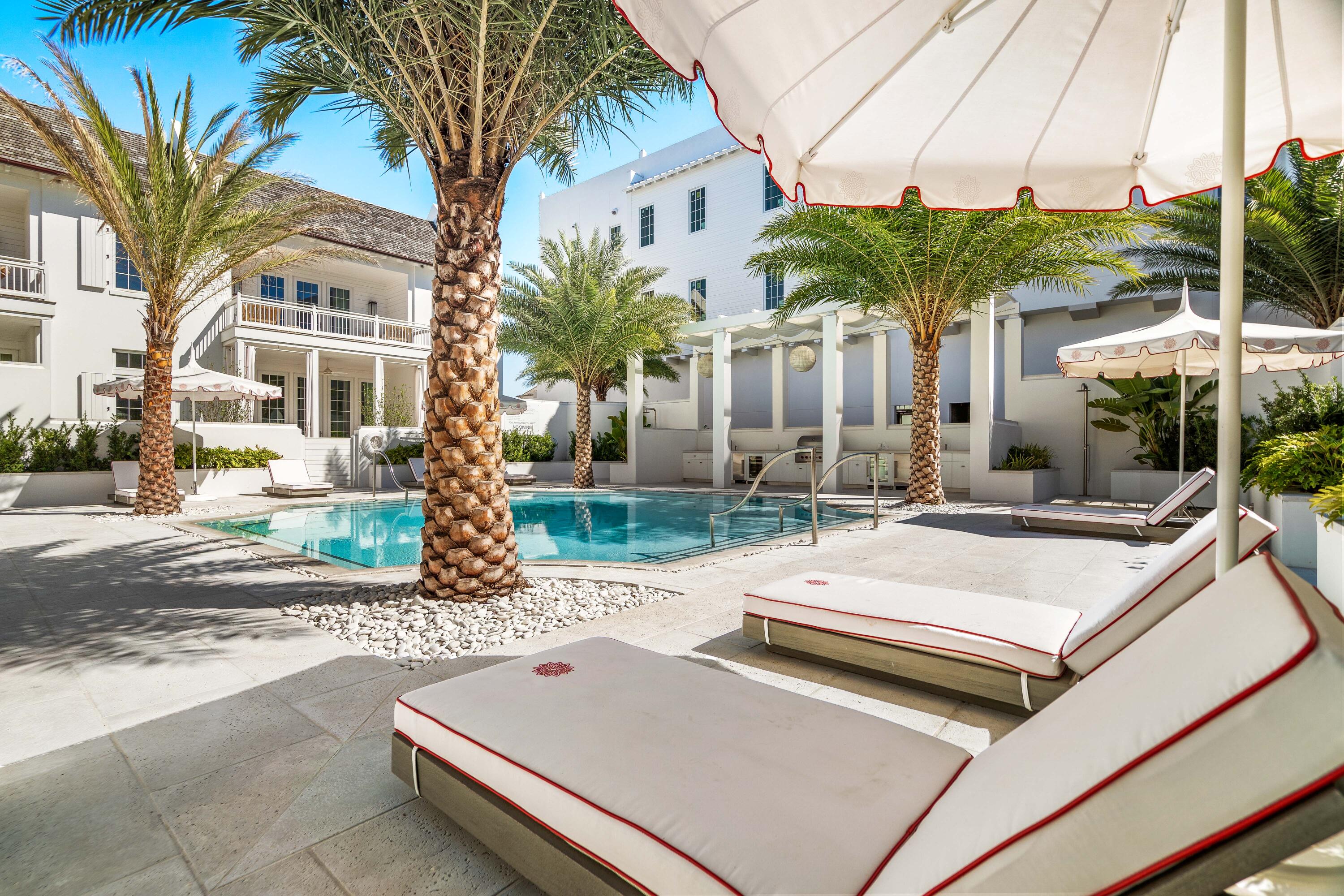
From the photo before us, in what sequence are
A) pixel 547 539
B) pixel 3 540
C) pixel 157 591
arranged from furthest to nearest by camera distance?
1. pixel 547 539
2. pixel 3 540
3. pixel 157 591

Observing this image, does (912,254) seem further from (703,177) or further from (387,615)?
(703,177)

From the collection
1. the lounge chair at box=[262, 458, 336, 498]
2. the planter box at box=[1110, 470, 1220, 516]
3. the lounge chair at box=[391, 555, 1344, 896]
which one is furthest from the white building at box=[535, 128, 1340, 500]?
the lounge chair at box=[391, 555, 1344, 896]

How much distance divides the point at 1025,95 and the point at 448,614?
4.58 meters

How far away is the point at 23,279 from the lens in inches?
609

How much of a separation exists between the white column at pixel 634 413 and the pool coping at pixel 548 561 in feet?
32.1

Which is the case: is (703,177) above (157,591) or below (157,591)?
above

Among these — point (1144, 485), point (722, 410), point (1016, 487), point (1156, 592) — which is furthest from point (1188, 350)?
point (722, 410)

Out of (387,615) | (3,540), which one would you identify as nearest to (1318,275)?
(387,615)

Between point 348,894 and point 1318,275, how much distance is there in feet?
53.3

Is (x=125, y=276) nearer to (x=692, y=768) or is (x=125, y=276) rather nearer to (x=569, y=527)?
(x=569, y=527)

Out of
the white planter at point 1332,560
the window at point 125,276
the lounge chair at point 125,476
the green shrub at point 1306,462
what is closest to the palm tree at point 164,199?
the lounge chair at point 125,476

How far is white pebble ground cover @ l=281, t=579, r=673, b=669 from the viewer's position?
4008 millimetres

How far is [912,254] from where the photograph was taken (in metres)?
11.1

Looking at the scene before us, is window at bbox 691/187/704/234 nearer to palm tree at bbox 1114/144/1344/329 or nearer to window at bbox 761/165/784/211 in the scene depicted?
window at bbox 761/165/784/211
